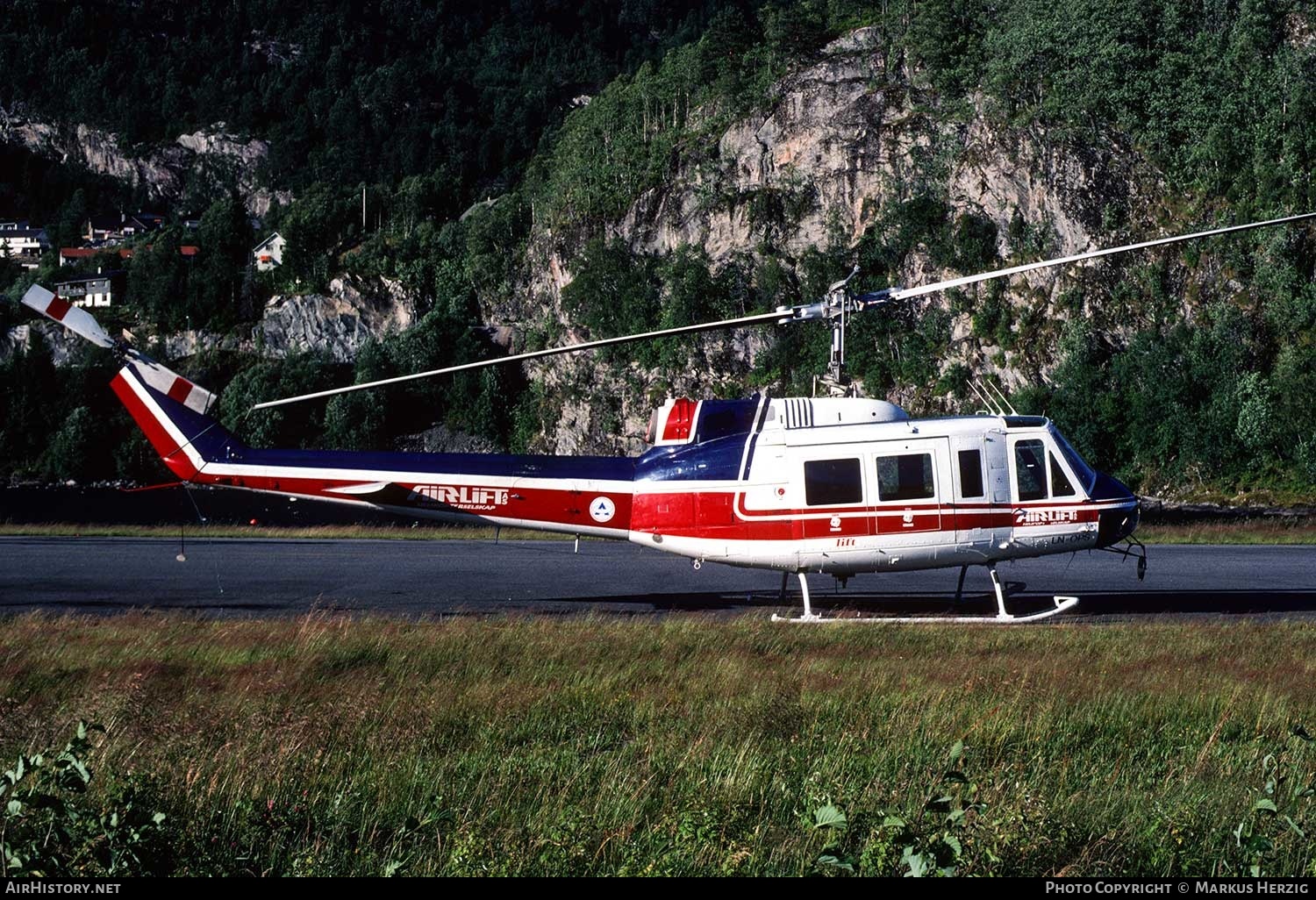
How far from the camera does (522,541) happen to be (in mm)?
33188

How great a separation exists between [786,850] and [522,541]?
27421 mm

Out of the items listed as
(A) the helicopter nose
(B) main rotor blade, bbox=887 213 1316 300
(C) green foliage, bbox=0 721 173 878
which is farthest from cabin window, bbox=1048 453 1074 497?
(C) green foliage, bbox=0 721 173 878

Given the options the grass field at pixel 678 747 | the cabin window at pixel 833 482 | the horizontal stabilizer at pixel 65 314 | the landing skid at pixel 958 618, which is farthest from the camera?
the cabin window at pixel 833 482

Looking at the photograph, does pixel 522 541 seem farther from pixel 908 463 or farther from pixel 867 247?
pixel 867 247

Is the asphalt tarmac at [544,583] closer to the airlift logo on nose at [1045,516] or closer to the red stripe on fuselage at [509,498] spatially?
the red stripe on fuselage at [509,498]

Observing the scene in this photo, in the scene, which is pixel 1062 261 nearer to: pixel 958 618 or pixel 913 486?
pixel 913 486

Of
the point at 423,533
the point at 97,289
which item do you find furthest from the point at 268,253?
the point at 423,533

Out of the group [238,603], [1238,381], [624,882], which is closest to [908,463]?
[238,603]

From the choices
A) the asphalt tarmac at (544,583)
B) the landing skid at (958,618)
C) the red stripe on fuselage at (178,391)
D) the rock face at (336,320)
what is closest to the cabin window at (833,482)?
the landing skid at (958,618)

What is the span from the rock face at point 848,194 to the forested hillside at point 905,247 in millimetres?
238

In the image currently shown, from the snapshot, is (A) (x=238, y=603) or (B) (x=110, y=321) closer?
(A) (x=238, y=603)

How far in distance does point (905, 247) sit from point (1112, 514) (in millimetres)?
83235

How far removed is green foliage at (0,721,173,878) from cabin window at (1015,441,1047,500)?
14.0m

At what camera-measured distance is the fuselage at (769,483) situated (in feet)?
55.7
